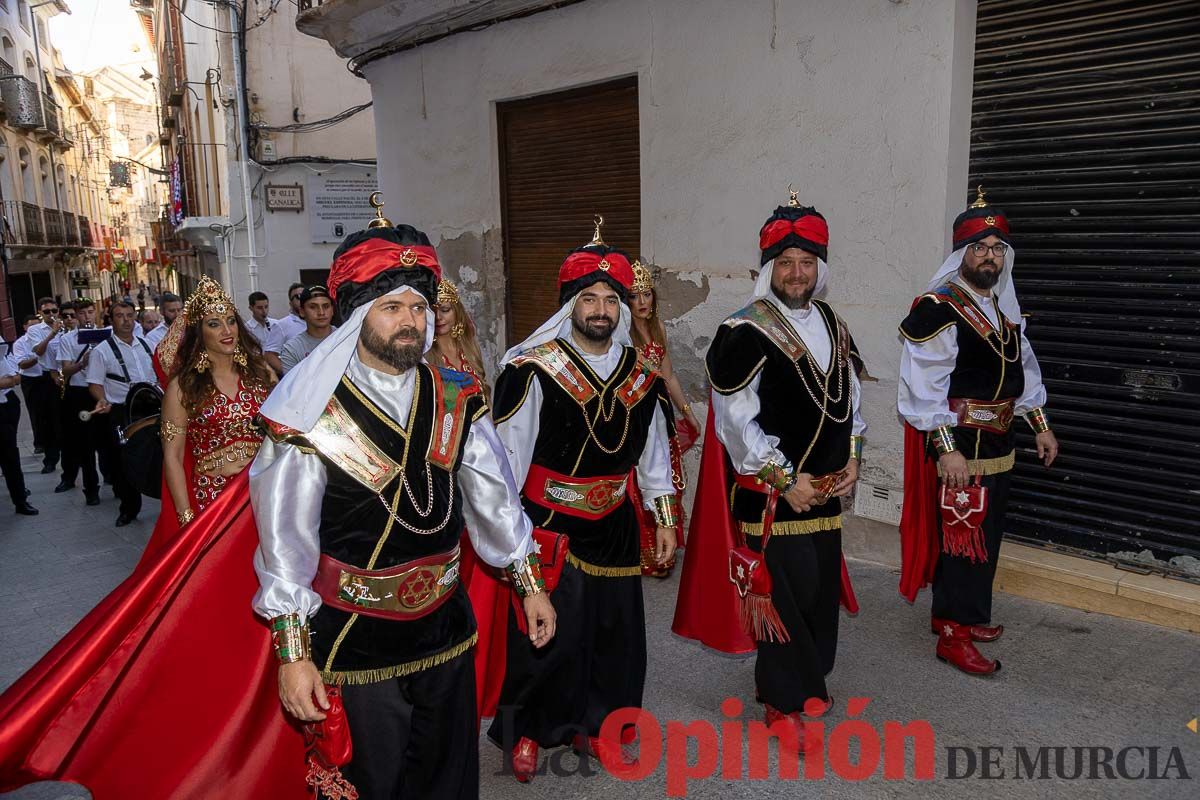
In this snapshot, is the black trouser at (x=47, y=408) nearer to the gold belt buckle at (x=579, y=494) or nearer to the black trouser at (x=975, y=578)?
the gold belt buckle at (x=579, y=494)

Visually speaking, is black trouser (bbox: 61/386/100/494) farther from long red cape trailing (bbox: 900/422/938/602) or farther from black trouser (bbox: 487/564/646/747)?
long red cape trailing (bbox: 900/422/938/602)

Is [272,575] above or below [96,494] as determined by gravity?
above

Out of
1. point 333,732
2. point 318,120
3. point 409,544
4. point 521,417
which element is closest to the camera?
point 333,732

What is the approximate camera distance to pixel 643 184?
265 inches

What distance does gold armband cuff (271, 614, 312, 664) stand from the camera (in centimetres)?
222

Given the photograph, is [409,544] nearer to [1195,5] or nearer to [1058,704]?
[1058,704]

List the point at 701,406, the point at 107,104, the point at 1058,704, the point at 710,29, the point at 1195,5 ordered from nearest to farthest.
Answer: the point at 1058,704 → the point at 1195,5 → the point at 710,29 → the point at 701,406 → the point at 107,104

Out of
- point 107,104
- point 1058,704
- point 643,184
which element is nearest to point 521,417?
point 1058,704

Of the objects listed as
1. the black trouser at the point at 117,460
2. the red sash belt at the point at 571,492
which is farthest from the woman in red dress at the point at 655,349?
the black trouser at the point at 117,460

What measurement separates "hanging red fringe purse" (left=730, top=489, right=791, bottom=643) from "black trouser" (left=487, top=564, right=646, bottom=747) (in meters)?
0.45

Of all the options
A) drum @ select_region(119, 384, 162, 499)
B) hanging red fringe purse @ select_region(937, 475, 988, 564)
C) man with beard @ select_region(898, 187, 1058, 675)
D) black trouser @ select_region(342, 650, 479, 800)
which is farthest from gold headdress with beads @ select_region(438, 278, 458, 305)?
black trouser @ select_region(342, 650, 479, 800)

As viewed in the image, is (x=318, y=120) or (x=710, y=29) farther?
(x=318, y=120)

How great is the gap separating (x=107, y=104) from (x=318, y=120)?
51230 millimetres

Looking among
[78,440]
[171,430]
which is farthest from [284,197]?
[171,430]
